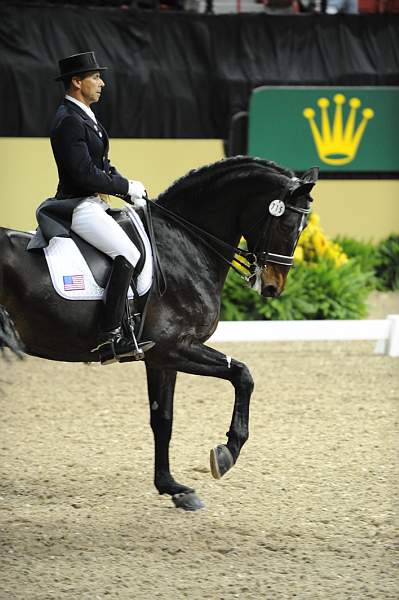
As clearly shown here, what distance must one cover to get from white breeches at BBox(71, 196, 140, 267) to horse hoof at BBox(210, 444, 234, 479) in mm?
990

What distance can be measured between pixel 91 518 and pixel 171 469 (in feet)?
3.23

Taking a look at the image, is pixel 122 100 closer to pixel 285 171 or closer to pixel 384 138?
pixel 384 138

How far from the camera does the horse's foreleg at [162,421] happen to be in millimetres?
6074

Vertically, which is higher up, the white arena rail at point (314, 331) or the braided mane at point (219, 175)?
the braided mane at point (219, 175)

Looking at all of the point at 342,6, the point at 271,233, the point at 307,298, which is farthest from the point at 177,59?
the point at 271,233

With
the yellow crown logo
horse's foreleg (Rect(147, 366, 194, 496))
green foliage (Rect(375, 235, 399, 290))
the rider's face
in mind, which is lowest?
green foliage (Rect(375, 235, 399, 290))

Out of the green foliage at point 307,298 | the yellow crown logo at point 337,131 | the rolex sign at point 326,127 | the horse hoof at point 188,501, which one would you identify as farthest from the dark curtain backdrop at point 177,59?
the horse hoof at point 188,501

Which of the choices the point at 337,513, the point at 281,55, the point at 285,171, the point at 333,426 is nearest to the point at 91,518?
the point at 337,513

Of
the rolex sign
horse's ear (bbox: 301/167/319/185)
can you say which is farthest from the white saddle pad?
the rolex sign

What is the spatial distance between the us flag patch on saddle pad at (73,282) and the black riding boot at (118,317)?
143mm

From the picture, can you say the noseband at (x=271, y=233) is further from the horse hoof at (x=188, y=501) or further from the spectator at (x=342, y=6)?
the spectator at (x=342, y=6)

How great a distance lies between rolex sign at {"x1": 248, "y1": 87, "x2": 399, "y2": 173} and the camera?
1230 cm

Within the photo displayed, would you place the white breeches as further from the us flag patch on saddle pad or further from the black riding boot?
the us flag patch on saddle pad

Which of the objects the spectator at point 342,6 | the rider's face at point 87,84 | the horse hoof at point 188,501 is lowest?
the horse hoof at point 188,501
